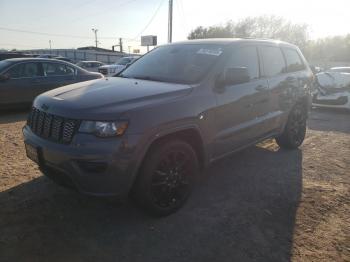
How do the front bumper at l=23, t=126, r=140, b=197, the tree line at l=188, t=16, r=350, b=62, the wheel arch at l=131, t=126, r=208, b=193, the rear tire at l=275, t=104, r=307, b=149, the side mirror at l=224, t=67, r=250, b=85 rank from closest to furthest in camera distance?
the front bumper at l=23, t=126, r=140, b=197
the wheel arch at l=131, t=126, r=208, b=193
the side mirror at l=224, t=67, r=250, b=85
the rear tire at l=275, t=104, r=307, b=149
the tree line at l=188, t=16, r=350, b=62

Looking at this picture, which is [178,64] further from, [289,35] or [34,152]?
[289,35]

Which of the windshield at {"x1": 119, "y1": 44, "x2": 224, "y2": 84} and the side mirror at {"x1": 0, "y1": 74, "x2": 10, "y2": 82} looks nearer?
the windshield at {"x1": 119, "y1": 44, "x2": 224, "y2": 84}

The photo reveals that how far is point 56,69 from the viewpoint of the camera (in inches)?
412

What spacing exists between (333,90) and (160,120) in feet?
28.4

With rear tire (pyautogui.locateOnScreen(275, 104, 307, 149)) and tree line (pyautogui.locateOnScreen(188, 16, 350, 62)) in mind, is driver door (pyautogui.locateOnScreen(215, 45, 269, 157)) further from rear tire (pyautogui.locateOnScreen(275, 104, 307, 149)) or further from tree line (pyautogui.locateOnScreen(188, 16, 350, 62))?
tree line (pyautogui.locateOnScreen(188, 16, 350, 62))

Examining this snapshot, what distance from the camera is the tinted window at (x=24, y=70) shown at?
9.61 metres

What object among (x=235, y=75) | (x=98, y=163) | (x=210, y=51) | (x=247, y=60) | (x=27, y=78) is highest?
(x=210, y=51)

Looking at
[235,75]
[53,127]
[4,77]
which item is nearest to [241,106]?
[235,75]

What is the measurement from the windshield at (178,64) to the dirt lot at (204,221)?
1.46 metres

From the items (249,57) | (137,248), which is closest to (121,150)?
(137,248)

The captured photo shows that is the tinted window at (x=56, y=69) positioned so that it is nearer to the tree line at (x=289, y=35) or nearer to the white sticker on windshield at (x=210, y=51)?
the white sticker on windshield at (x=210, y=51)

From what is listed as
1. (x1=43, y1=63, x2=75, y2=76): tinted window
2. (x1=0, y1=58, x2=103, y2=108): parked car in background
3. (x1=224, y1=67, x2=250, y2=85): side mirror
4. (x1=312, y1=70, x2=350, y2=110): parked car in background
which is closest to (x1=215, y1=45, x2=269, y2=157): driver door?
(x1=224, y1=67, x2=250, y2=85): side mirror

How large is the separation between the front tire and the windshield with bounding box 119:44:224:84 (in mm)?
872

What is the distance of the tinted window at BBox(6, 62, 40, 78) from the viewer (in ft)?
31.5
